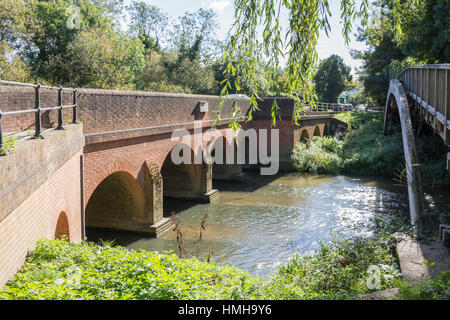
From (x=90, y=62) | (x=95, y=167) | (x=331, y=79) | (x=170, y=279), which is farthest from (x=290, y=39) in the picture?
(x=331, y=79)

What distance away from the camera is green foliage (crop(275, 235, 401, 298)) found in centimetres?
602

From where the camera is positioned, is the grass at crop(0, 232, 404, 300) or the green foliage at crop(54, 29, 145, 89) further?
the green foliage at crop(54, 29, 145, 89)

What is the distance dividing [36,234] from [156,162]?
7.61 m

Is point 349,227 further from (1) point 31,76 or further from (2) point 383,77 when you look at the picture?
(2) point 383,77

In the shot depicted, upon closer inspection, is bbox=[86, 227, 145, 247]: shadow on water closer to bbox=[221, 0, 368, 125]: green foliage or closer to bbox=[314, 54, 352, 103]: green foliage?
bbox=[221, 0, 368, 125]: green foliage

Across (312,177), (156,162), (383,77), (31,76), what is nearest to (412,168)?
(156,162)

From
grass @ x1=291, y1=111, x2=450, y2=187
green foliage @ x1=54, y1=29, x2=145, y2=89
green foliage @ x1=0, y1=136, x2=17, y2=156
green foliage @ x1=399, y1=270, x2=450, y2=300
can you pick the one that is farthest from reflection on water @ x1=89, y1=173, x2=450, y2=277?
green foliage @ x1=54, y1=29, x2=145, y2=89

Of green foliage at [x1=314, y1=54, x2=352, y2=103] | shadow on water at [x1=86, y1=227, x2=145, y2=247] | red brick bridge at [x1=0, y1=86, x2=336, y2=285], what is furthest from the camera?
green foliage at [x1=314, y1=54, x2=352, y2=103]

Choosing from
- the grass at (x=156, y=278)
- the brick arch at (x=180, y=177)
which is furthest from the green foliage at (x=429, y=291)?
the brick arch at (x=180, y=177)

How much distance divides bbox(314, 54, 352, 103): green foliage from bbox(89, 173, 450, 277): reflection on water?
41870mm

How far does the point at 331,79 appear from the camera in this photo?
61.2 metres

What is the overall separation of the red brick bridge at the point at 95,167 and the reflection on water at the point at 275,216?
103 cm

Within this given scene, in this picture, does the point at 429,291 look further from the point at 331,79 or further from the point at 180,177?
the point at 331,79

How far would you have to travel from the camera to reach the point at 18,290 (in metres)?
3.83
